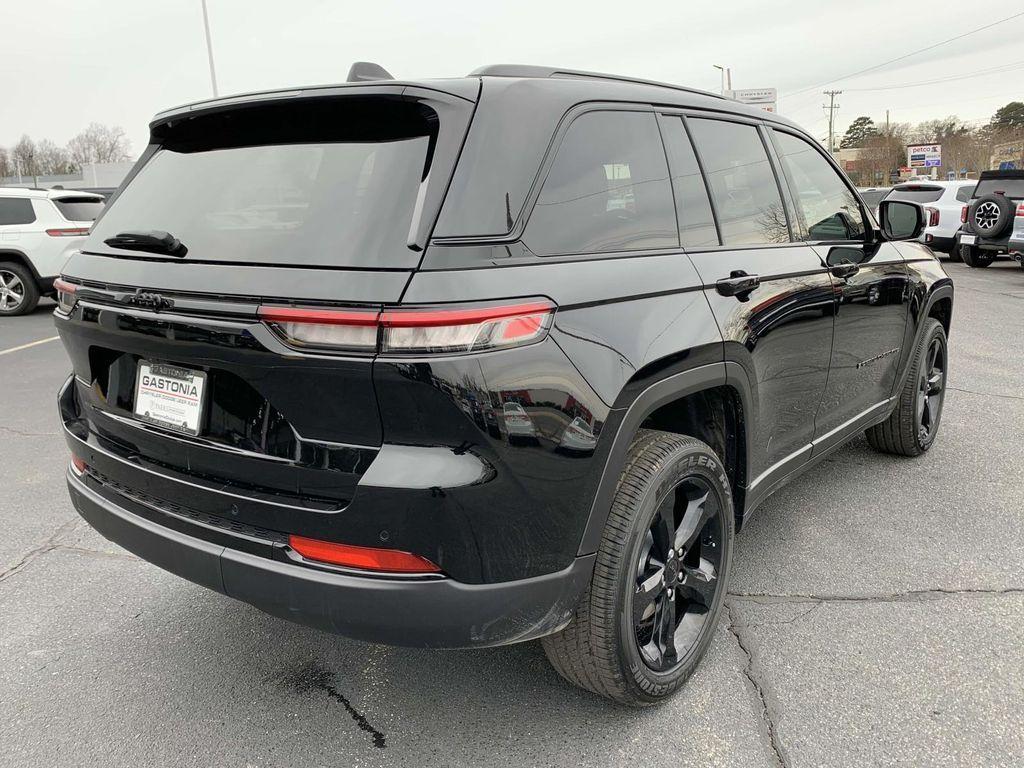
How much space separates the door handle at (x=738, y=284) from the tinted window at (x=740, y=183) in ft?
0.49

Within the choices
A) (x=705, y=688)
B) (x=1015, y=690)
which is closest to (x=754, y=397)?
(x=705, y=688)

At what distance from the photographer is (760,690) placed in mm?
2395

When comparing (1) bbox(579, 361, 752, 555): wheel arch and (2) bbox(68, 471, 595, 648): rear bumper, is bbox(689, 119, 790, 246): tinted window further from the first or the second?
(2) bbox(68, 471, 595, 648): rear bumper

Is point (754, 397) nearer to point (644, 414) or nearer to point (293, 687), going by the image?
point (644, 414)

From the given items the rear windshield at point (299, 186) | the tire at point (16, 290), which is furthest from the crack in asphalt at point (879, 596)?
the tire at point (16, 290)

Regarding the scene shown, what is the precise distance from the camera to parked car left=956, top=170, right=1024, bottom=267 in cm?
1226

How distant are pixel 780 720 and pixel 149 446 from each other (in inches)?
77.0

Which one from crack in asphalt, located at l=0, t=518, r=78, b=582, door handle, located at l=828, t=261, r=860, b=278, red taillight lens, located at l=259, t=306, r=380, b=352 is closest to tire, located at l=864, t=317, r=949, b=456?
door handle, located at l=828, t=261, r=860, b=278

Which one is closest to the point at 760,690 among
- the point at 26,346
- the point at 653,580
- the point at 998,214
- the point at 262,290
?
the point at 653,580

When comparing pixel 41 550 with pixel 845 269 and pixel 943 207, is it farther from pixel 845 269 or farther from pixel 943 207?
pixel 943 207

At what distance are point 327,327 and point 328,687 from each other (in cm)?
129

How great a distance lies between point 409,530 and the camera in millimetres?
1757

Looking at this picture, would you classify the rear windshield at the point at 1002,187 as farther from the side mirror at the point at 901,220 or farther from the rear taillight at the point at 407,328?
the rear taillight at the point at 407,328

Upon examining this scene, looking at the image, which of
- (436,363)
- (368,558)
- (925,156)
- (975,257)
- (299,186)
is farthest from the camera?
(925,156)
